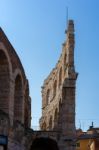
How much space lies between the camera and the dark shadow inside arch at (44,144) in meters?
34.4

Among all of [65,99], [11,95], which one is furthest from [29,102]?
[11,95]

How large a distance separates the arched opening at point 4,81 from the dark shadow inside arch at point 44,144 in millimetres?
8878

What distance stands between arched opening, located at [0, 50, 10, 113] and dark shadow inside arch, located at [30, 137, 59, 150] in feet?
29.1

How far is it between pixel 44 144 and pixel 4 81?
12.7 m

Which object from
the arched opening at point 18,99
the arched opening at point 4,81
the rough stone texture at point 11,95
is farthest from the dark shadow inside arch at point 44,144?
the arched opening at point 4,81

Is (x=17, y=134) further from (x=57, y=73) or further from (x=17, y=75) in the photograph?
(x=57, y=73)

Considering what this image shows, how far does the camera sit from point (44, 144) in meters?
37.7

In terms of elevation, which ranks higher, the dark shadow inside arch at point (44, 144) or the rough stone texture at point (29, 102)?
the rough stone texture at point (29, 102)

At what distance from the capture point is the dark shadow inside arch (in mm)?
34438

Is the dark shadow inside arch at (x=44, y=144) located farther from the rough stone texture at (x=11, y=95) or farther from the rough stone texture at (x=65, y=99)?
the rough stone texture at (x=11, y=95)

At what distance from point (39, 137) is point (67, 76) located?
15.5 ft

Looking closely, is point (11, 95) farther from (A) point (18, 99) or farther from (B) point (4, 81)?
(A) point (18, 99)

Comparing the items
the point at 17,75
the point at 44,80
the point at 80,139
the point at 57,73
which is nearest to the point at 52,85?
the point at 57,73

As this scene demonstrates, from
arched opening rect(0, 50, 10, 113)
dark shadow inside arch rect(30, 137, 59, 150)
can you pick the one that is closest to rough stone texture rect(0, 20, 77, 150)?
arched opening rect(0, 50, 10, 113)
